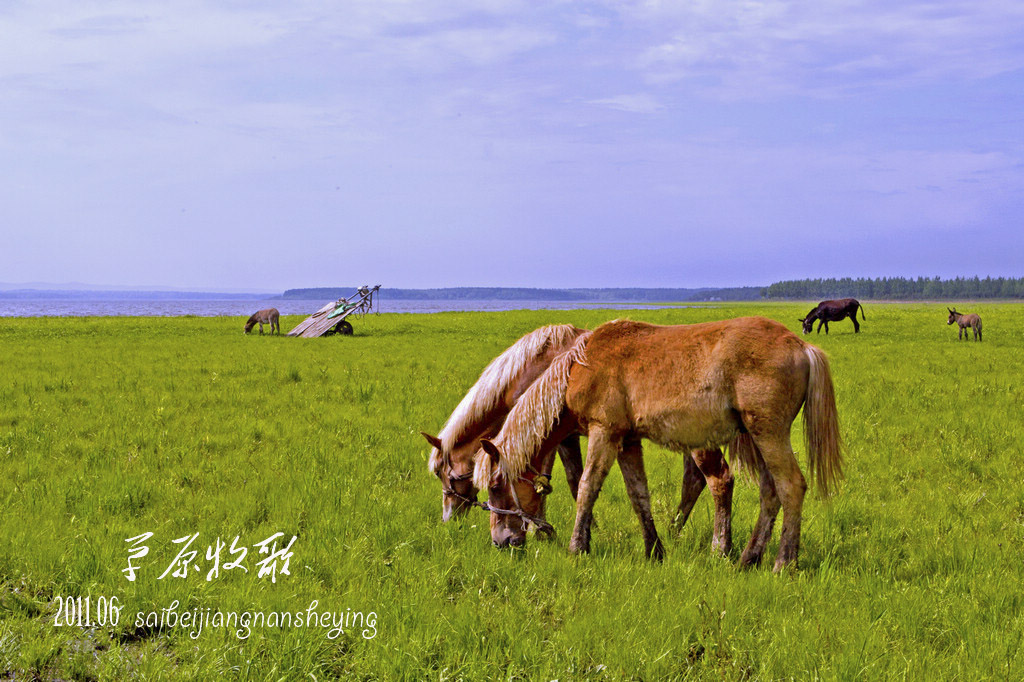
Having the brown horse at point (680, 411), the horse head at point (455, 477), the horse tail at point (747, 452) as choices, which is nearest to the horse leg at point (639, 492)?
the brown horse at point (680, 411)

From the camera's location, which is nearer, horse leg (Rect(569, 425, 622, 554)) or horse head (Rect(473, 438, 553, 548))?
horse leg (Rect(569, 425, 622, 554))

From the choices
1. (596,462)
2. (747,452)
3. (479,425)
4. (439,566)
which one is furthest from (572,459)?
(439,566)

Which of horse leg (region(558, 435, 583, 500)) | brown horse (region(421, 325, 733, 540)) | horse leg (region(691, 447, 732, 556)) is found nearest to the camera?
horse leg (region(691, 447, 732, 556))

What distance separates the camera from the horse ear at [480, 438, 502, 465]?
5461 mm

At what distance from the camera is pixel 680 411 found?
5.11m

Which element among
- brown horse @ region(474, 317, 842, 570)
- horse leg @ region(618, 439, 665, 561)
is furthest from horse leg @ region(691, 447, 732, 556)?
horse leg @ region(618, 439, 665, 561)

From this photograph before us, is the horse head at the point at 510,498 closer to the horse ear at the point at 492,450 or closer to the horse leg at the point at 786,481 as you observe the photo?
the horse ear at the point at 492,450

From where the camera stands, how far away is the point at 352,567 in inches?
204

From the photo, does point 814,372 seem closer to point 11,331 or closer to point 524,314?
point 11,331

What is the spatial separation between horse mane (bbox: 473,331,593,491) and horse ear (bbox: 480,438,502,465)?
4cm

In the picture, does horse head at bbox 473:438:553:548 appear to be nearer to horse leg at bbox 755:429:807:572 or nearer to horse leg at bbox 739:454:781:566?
horse leg at bbox 739:454:781:566

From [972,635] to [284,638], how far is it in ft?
14.4

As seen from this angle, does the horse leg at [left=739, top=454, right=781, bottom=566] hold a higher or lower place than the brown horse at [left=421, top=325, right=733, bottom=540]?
lower

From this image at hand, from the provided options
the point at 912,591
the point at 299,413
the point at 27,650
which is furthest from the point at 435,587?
the point at 299,413
